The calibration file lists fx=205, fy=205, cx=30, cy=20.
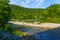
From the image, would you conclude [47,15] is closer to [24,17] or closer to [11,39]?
[24,17]

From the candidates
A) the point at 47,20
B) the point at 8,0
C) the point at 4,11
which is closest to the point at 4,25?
the point at 4,11

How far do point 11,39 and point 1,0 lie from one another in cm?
908

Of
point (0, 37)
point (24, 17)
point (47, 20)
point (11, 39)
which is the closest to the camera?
point (11, 39)

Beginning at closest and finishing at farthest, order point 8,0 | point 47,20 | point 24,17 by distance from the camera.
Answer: point 8,0
point 47,20
point 24,17

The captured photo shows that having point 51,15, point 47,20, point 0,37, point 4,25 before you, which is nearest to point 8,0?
point 4,25

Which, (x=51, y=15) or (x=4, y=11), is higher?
(x=4, y=11)

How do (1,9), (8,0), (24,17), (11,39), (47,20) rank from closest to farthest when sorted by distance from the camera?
(11,39) → (1,9) → (8,0) → (47,20) → (24,17)

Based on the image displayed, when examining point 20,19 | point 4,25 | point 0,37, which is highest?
point 0,37

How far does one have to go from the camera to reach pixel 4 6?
19391 millimetres

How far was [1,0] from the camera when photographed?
18.8m

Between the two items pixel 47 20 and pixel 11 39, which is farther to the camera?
pixel 47 20

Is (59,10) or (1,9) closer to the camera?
(1,9)

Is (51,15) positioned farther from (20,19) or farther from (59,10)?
(20,19)

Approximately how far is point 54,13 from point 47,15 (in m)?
2.50
